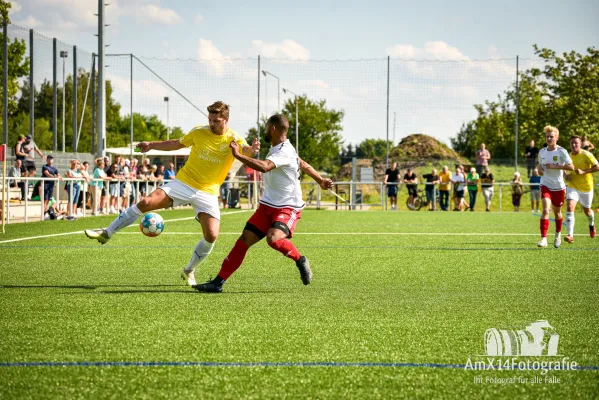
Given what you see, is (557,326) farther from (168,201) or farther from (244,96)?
(244,96)

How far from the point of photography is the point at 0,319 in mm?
5820

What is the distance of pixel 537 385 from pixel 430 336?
125 cm

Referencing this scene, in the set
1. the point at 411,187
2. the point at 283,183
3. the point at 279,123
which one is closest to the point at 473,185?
the point at 411,187

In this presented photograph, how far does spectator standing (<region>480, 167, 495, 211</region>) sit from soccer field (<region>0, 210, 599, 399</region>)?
69.9 feet

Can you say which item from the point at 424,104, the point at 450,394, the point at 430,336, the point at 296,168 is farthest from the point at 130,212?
the point at 424,104

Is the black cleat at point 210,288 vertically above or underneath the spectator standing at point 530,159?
underneath

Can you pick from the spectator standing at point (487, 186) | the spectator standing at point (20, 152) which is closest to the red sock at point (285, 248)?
the spectator standing at point (20, 152)

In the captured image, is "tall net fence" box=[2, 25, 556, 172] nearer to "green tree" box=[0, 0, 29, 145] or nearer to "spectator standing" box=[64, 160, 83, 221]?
"green tree" box=[0, 0, 29, 145]

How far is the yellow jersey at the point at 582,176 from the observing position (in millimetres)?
14500

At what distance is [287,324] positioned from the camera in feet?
18.8

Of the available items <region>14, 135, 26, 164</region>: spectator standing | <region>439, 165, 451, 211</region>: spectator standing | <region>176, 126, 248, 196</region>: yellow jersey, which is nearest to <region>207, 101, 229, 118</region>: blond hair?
<region>176, 126, 248, 196</region>: yellow jersey

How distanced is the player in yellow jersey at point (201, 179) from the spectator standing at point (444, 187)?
23944mm

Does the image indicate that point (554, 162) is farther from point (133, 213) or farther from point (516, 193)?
point (516, 193)

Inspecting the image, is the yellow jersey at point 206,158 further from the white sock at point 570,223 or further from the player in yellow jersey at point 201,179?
the white sock at point 570,223
